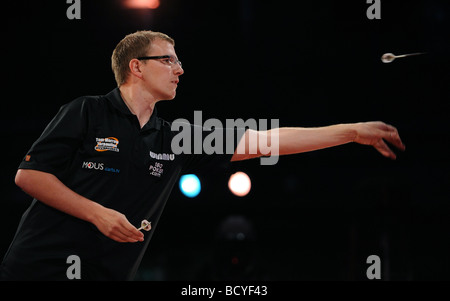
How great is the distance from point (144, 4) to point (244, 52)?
1.07 metres

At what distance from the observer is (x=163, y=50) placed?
8.77 ft

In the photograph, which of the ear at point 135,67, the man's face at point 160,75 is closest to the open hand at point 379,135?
the man's face at point 160,75

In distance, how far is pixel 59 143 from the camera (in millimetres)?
2166

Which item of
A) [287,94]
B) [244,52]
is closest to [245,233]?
[287,94]

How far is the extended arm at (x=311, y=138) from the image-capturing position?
2512 mm

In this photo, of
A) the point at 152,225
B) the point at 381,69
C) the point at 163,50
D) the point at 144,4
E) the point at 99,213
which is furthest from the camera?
the point at 381,69

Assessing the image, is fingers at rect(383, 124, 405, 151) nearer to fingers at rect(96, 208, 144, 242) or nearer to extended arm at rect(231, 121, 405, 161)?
extended arm at rect(231, 121, 405, 161)

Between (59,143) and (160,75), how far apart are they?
0.69 metres

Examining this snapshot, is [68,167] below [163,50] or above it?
below

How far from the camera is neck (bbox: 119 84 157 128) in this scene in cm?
253

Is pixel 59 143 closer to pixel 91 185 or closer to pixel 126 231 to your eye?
pixel 91 185

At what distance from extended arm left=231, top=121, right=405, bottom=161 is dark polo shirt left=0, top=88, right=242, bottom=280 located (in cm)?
50
